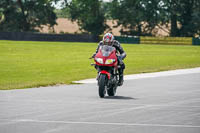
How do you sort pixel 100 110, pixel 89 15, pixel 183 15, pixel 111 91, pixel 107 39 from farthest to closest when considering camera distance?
1. pixel 89 15
2. pixel 183 15
3. pixel 111 91
4. pixel 107 39
5. pixel 100 110

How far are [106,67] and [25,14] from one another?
84.3 meters

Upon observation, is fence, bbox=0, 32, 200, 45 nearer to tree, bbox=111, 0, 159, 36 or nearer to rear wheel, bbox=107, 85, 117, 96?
tree, bbox=111, 0, 159, 36

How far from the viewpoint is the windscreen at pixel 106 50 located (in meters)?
15.4

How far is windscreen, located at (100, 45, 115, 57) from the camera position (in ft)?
50.5

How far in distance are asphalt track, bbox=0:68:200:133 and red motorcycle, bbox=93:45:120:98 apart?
40cm

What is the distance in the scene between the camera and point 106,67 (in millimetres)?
15414

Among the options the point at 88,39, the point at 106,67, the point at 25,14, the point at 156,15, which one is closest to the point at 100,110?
the point at 106,67

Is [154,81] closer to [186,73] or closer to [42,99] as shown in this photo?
[186,73]

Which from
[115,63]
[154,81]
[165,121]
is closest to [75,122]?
[165,121]

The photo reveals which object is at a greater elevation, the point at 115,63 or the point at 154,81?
the point at 115,63

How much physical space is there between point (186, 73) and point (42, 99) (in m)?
12.8

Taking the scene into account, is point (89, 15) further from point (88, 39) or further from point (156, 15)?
point (88, 39)

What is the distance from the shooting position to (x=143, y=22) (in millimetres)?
98562

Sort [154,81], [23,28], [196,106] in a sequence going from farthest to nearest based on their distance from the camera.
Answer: [23,28]
[154,81]
[196,106]
